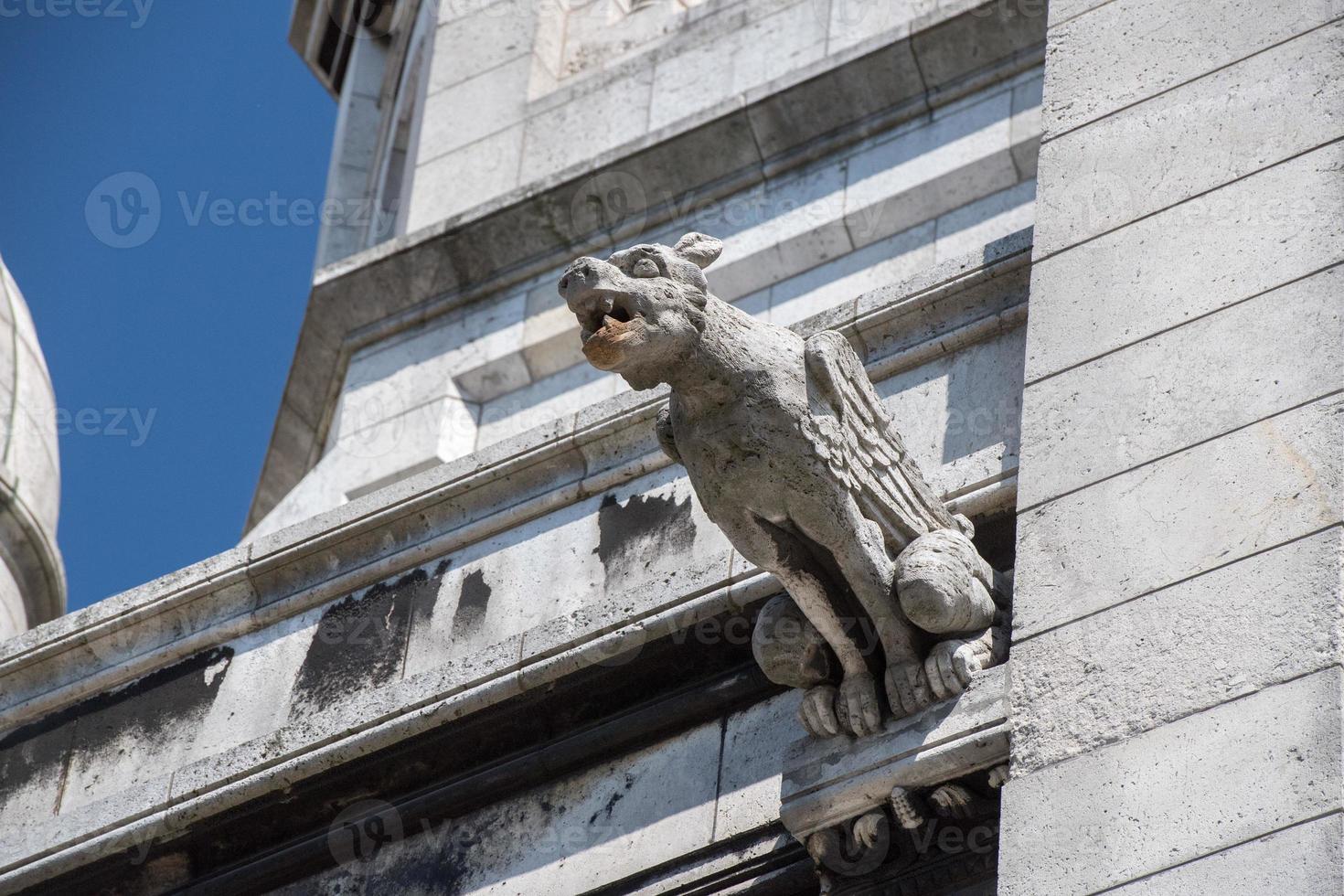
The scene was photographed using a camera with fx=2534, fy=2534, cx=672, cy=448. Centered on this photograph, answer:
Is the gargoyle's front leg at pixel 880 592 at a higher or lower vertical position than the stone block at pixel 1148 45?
lower

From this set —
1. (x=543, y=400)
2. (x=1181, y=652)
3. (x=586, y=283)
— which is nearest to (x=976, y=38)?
(x=543, y=400)

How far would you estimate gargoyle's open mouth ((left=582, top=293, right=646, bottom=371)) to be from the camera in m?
7.99

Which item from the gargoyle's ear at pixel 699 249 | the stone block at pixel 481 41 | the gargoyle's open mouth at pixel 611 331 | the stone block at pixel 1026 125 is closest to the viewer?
the gargoyle's open mouth at pixel 611 331

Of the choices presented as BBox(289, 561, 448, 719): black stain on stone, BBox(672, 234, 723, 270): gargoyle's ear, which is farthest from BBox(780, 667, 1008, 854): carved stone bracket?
BBox(289, 561, 448, 719): black stain on stone

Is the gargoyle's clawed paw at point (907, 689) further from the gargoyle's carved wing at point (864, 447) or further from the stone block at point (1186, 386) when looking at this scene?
the stone block at point (1186, 386)

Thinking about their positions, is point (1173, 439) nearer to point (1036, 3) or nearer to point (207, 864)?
point (207, 864)

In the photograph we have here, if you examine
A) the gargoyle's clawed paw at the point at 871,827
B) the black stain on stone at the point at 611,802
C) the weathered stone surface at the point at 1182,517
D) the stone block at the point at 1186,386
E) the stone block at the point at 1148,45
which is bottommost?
the black stain on stone at the point at 611,802

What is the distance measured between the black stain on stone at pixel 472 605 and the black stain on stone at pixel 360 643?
0.51 ft

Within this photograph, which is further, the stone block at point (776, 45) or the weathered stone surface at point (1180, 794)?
the stone block at point (776, 45)

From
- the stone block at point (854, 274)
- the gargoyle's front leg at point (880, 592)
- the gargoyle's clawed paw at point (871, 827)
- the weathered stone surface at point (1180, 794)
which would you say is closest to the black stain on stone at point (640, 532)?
the gargoyle's front leg at point (880, 592)

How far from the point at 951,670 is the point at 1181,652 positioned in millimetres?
870

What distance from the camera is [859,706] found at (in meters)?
8.33

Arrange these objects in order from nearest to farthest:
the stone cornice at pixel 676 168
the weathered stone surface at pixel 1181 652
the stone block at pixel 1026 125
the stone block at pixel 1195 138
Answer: the weathered stone surface at pixel 1181 652, the stone block at pixel 1195 138, the stone block at pixel 1026 125, the stone cornice at pixel 676 168

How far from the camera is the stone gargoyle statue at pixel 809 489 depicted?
8.05 m
